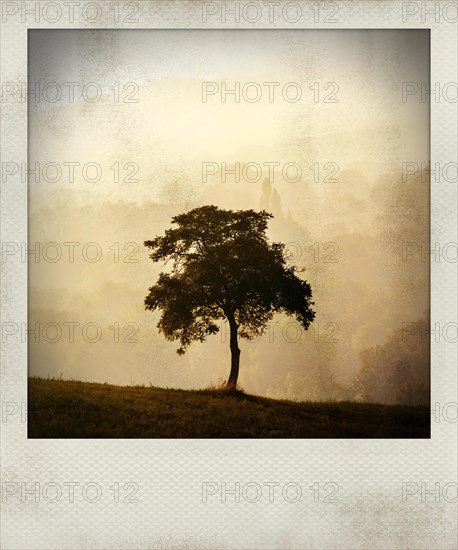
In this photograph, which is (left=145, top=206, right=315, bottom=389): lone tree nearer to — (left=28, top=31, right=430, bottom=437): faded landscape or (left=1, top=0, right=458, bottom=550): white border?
(left=28, top=31, right=430, bottom=437): faded landscape

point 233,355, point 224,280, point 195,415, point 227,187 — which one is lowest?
point 195,415

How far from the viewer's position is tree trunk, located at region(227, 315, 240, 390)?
7.27ft

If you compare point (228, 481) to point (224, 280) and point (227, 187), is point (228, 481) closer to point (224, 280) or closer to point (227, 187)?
point (224, 280)

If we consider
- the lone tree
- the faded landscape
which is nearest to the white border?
the faded landscape

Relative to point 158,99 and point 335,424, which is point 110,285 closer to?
point 158,99

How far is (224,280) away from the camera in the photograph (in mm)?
2246

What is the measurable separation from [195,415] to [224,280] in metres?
0.58

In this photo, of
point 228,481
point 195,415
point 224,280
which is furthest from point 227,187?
point 228,481

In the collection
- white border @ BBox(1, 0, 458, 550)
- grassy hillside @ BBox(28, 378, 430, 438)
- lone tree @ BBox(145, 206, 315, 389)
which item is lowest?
white border @ BBox(1, 0, 458, 550)

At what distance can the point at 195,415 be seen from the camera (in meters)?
2.21

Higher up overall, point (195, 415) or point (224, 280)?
point (224, 280)

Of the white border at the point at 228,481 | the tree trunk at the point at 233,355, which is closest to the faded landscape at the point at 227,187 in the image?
the tree trunk at the point at 233,355

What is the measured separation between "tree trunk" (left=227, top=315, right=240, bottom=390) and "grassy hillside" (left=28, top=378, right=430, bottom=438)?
49 mm

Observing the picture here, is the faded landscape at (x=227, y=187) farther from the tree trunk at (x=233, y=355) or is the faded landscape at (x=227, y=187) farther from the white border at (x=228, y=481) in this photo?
the white border at (x=228, y=481)
